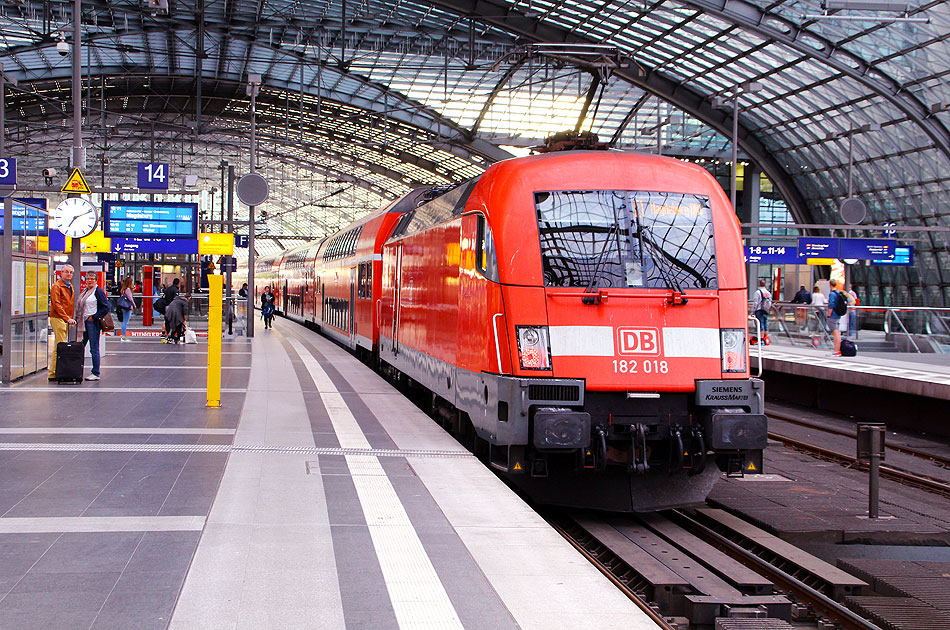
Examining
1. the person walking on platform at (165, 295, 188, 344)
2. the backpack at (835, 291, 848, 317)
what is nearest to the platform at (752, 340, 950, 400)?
the backpack at (835, 291, 848, 317)

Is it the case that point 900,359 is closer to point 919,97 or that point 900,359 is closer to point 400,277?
point 400,277

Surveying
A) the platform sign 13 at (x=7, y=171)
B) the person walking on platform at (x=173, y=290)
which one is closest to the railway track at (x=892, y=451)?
the platform sign 13 at (x=7, y=171)

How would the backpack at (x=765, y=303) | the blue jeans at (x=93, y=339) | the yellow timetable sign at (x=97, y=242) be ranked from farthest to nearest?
the yellow timetable sign at (x=97, y=242) → the backpack at (x=765, y=303) → the blue jeans at (x=93, y=339)

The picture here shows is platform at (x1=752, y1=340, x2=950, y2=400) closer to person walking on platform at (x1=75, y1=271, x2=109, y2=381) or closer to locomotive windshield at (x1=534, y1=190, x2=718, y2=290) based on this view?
locomotive windshield at (x1=534, y1=190, x2=718, y2=290)

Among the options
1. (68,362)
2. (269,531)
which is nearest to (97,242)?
(68,362)

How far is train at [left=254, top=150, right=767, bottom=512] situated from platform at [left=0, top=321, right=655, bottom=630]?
2.60ft

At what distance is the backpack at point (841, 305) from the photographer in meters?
21.6

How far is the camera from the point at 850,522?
9047mm

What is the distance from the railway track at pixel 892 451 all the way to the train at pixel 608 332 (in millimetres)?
3956

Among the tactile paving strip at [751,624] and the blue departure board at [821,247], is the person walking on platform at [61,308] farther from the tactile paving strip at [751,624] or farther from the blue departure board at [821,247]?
the blue departure board at [821,247]

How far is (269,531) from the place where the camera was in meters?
6.36

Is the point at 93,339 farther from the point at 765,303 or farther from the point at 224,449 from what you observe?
the point at 765,303

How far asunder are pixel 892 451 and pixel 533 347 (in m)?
8.54

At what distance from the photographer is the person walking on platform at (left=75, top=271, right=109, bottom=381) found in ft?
52.2
